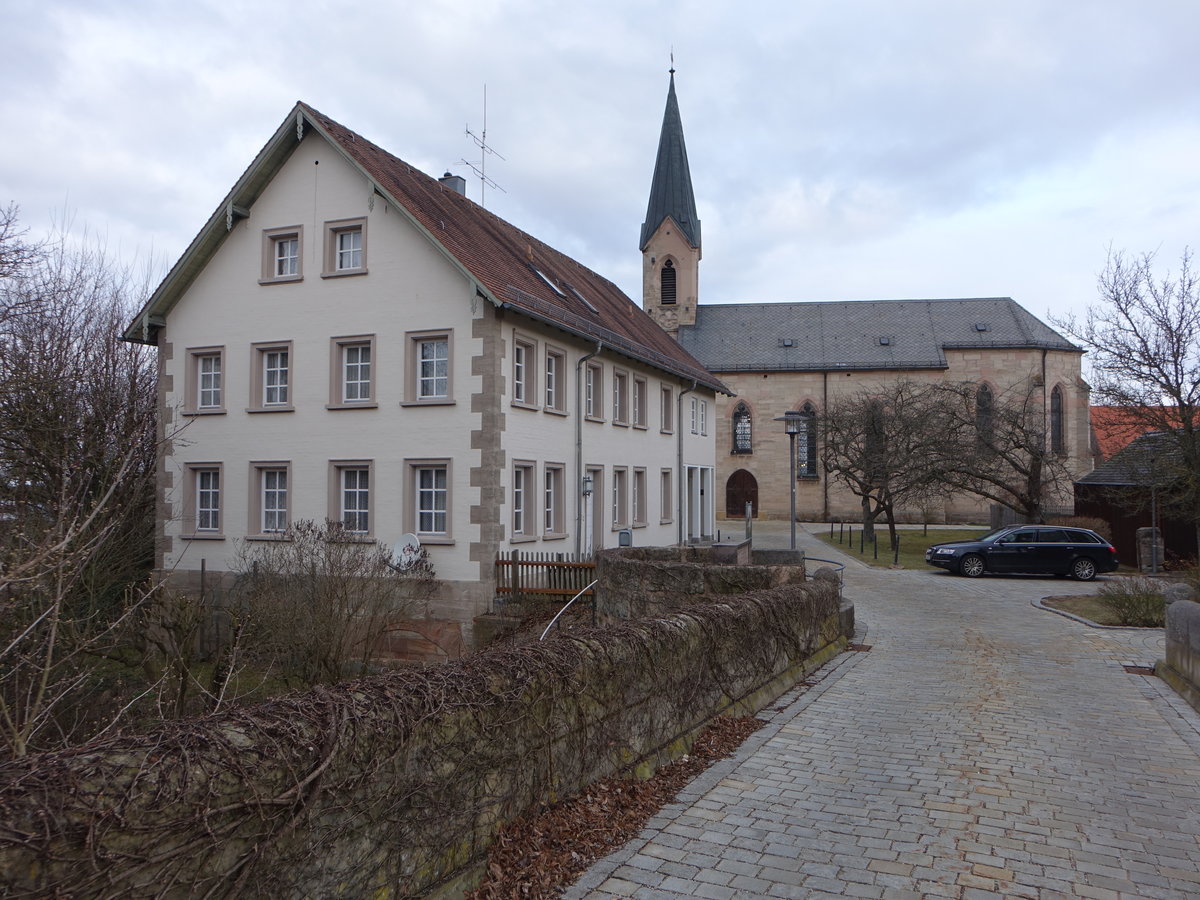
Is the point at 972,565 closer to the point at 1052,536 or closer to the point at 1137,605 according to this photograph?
the point at 1052,536

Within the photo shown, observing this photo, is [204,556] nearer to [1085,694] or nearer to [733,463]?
[1085,694]

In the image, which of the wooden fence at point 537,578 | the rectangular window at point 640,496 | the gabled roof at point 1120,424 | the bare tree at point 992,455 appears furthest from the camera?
the bare tree at point 992,455

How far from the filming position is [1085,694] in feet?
33.7

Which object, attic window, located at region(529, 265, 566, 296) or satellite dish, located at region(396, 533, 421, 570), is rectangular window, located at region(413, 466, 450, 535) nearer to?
satellite dish, located at region(396, 533, 421, 570)

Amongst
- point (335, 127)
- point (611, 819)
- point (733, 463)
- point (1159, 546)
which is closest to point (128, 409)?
point (335, 127)

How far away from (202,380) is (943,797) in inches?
711

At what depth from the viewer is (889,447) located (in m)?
34.8

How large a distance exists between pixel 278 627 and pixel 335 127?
35.5 feet

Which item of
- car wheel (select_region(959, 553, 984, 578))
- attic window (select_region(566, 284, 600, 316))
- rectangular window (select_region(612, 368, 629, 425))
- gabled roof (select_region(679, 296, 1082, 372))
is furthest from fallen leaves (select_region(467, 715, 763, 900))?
gabled roof (select_region(679, 296, 1082, 372))

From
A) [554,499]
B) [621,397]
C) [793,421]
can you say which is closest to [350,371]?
[554,499]

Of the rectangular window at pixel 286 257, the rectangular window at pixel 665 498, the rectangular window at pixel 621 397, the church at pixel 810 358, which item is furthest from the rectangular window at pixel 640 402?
the church at pixel 810 358

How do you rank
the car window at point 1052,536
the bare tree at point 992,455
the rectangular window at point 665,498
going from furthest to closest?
the bare tree at point 992,455 < the rectangular window at point 665,498 < the car window at point 1052,536

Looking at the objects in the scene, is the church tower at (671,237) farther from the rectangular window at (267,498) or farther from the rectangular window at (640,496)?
the rectangular window at (267,498)

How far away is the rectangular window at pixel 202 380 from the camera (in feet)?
65.9
